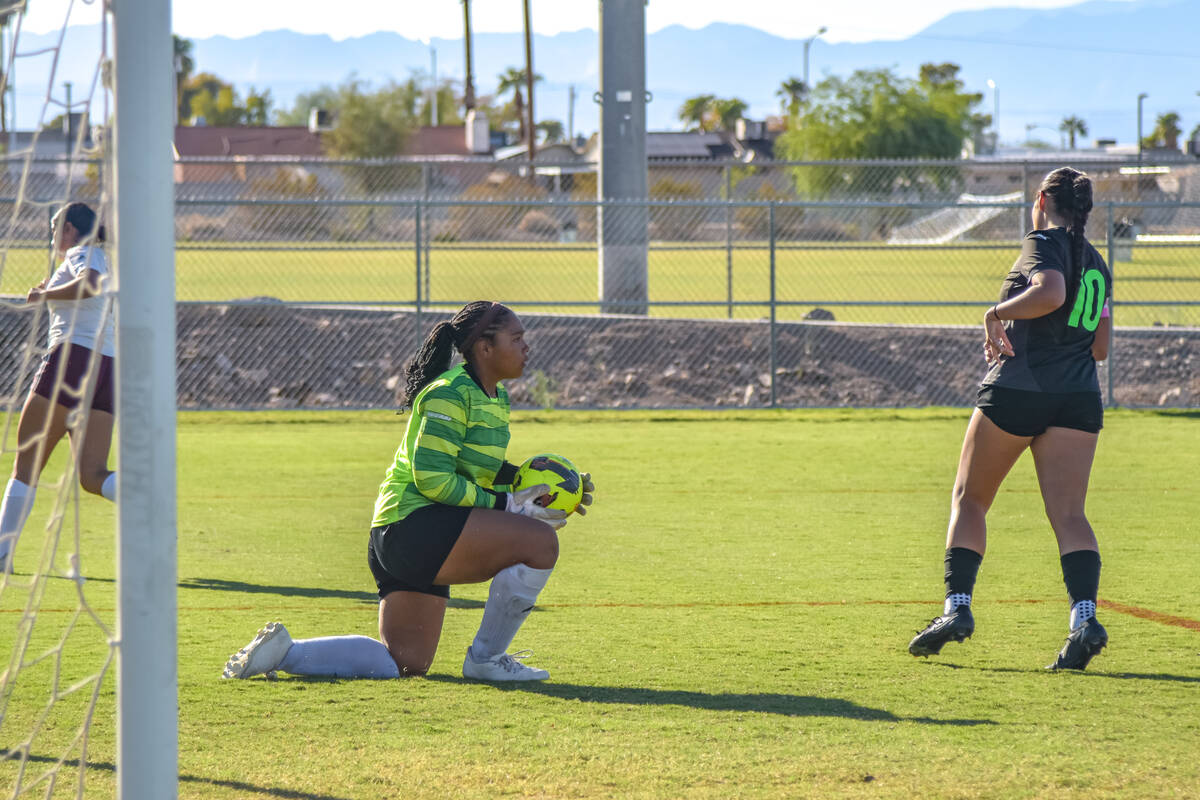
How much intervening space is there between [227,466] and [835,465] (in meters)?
4.82

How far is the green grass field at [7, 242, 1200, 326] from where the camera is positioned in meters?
25.8

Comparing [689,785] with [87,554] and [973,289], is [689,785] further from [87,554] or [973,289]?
[973,289]

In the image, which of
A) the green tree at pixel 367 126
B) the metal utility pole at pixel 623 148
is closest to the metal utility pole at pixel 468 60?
the green tree at pixel 367 126

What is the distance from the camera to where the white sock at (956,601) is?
18.9ft

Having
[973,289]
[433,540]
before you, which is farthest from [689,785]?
[973,289]

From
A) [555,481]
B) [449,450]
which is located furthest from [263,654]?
[555,481]

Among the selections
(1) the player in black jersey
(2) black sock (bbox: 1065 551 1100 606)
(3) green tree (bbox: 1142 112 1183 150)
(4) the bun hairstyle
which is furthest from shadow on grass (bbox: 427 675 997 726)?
(3) green tree (bbox: 1142 112 1183 150)

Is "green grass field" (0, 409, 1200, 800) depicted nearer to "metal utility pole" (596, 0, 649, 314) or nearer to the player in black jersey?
the player in black jersey

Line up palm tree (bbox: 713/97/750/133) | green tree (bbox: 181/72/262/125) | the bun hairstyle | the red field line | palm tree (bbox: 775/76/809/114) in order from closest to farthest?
the red field line
the bun hairstyle
green tree (bbox: 181/72/262/125)
palm tree (bbox: 713/97/750/133)
palm tree (bbox: 775/76/809/114)

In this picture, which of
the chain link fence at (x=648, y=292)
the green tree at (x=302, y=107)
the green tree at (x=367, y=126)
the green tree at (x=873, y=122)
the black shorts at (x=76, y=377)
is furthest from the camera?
the green tree at (x=302, y=107)

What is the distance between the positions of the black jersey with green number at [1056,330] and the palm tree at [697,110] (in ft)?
382

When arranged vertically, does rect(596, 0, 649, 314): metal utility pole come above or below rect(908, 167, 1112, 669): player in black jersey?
above

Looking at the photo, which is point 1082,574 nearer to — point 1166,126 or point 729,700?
point 729,700

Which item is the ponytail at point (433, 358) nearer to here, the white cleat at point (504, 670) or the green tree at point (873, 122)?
the white cleat at point (504, 670)
